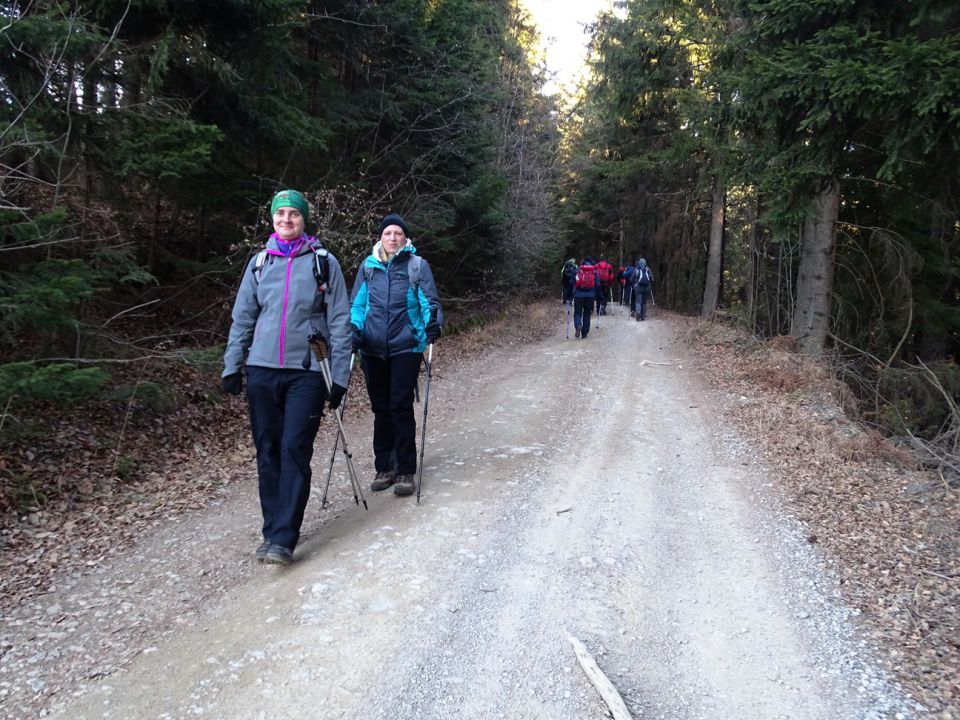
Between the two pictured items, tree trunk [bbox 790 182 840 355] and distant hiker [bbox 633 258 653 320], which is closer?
tree trunk [bbox 790 182 840 355]

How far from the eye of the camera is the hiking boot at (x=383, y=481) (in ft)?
17.9

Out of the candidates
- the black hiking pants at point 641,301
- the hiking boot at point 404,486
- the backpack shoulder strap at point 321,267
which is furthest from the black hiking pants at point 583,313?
the backpack shoulder strap at point 321,267

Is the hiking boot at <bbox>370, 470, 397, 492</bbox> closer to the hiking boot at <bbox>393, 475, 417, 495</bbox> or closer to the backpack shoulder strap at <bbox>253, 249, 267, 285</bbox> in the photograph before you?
the hiking boot at <bbox>393, 475, 417, 495</bbox>

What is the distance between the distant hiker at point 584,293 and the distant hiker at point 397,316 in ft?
35.0

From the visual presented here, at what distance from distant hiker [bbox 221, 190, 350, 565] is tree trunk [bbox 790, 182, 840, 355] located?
938 cm

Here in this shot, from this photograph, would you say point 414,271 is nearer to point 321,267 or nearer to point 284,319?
point 321,267

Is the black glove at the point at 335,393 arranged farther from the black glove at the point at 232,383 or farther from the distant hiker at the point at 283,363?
the black glove at the point at 232,383

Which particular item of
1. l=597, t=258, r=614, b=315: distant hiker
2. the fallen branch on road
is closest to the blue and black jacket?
the fallen branch on road

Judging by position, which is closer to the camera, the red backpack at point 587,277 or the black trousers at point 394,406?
the black trousers at point 394,406

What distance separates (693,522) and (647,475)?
3.45 ft

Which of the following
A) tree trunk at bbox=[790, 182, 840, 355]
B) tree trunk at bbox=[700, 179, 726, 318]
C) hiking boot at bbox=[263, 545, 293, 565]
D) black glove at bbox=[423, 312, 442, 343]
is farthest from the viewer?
tree trunk at bbox=[700, 179, 726, 318]

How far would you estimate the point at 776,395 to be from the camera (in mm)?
8742

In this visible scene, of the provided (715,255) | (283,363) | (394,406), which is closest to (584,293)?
(715,255)

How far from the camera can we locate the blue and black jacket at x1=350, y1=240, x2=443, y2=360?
16.8ft
